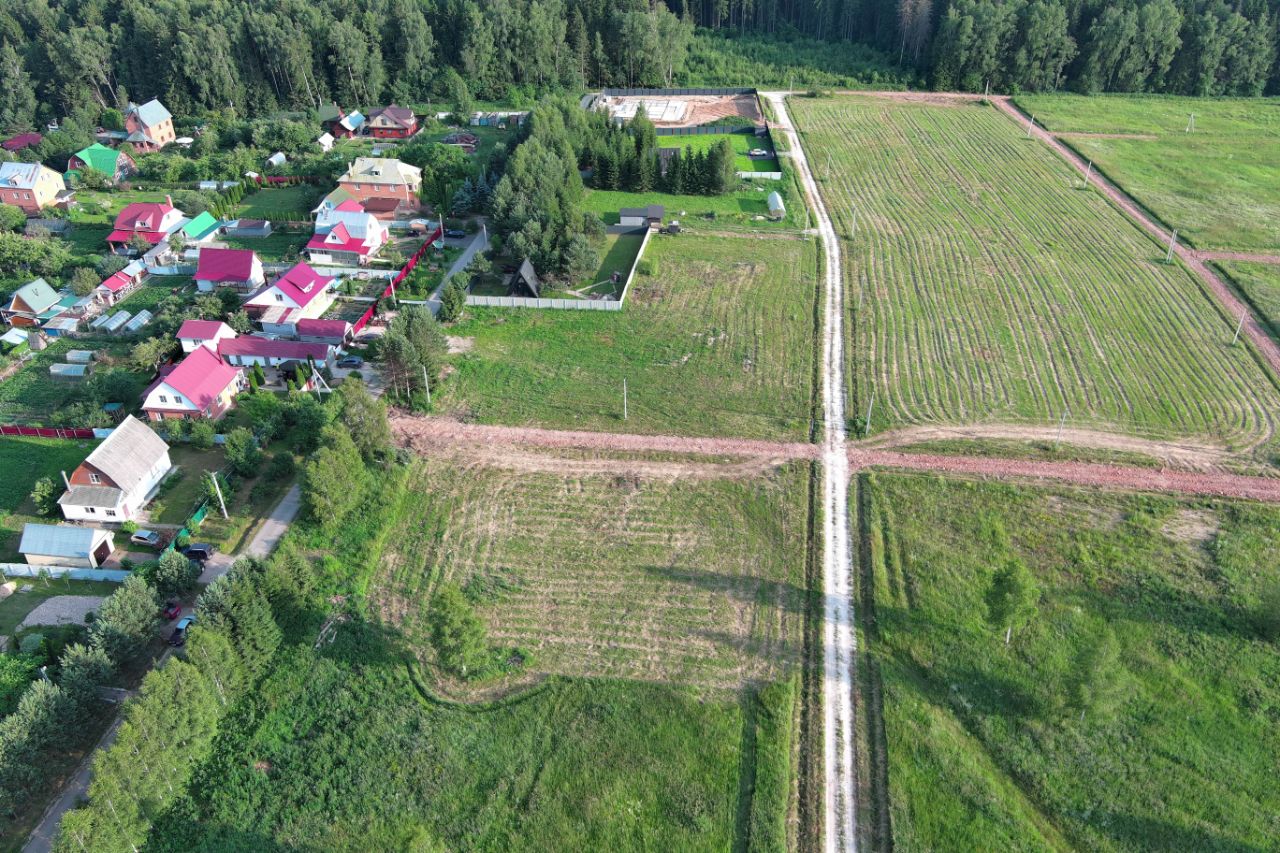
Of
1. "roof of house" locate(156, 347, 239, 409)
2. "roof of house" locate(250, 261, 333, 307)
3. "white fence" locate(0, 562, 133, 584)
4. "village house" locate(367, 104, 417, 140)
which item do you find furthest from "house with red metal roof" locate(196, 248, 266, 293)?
"village house" locate(367, 104, 417, 140)

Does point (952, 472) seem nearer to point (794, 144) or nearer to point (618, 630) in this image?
point (618, 630)

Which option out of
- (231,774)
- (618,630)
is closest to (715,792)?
(618,630)

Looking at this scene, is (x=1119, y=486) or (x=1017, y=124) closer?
(x=1119, y=486)

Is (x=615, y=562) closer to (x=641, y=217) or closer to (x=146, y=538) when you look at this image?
(x=146, y=538)

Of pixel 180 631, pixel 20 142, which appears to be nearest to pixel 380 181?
pixel 20 142

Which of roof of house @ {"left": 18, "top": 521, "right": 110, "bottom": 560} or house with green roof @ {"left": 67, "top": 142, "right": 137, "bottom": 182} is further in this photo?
house with green roof @ {"left": 67, "top": 142, "right": 137, "bottom": 182}

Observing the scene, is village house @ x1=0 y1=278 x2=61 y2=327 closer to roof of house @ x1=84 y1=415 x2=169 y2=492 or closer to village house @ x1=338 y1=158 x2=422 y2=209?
roof of house @ x1=84 y1=415 x2=169 y2=492

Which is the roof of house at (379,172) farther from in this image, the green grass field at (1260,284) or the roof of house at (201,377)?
the green grass field at (1260,284)
